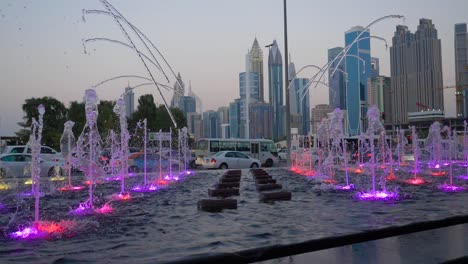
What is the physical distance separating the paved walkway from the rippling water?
0.51 metres

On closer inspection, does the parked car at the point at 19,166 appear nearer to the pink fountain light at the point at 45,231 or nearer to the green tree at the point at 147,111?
the pink fountain light at the point at 45,231

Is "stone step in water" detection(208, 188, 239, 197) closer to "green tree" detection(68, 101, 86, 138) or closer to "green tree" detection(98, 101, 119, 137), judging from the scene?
"green tree" detection(98, 101, 119, 137)

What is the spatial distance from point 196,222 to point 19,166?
19.0 meters

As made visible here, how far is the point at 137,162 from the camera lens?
28641 mm

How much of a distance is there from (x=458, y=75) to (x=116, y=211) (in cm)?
16509

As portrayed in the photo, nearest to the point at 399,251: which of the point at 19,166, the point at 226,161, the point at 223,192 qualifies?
the point at 223,192

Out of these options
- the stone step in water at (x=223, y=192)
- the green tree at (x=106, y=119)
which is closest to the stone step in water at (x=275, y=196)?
the stone step in water at (x=223, y=192)

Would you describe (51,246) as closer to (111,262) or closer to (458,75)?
(111,262)

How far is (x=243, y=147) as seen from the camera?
42.6m

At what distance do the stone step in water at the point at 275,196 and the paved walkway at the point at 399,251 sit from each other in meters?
4.74

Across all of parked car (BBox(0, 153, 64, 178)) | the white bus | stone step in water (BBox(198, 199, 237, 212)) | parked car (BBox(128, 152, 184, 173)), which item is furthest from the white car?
stone step in water (BBox(198, 199, 237, 212))

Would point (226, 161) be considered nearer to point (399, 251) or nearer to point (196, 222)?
point (196, 222)

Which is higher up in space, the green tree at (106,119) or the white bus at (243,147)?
the green tree at (106,119)

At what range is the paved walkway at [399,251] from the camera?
17.7 feet
